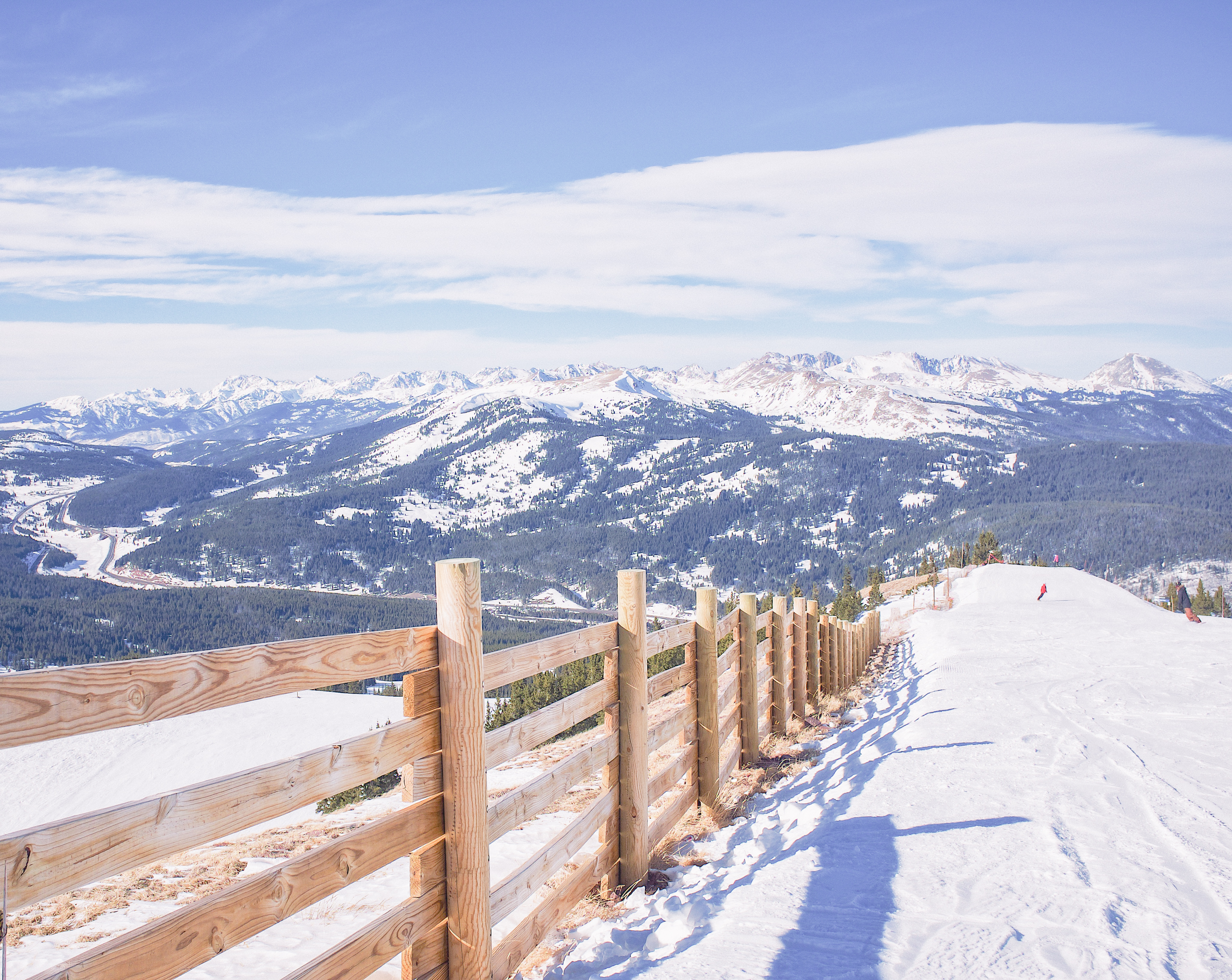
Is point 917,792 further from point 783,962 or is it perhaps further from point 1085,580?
point 1085,580

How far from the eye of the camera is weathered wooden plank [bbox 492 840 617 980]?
12.7 ft

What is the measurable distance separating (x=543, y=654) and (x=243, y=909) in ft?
7.17

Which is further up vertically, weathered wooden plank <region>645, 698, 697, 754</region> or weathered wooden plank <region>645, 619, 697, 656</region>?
weathered wooden plank <region>645, 619, 697, 656</region>

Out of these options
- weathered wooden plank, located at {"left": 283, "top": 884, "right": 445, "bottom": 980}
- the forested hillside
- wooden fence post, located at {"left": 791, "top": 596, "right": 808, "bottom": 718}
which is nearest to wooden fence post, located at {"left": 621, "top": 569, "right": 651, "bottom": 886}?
weathered wooden plank, located at {"left": 283, "top": 884, "right": 445, "bottom": 980}

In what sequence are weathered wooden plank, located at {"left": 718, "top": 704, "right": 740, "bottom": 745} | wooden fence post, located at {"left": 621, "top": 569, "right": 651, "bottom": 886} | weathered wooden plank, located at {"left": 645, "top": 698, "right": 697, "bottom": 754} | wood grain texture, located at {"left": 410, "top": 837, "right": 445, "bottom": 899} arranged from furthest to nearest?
weathered wooden plank, located at {"left": 718, "top": 704, "right": 740, "bottom": 745}
weathered wooden plank, located at {"left": 645, "top": 698, "right": 697, "bottom": 754}
wooden fence post, located at {"left": 621, "top": 569, "right": 651, "bottom": 886}
wood grain texture, located at {"left": 410, "top": 837, "right": 445, "bottom": 899}

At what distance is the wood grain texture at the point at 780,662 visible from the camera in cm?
1005

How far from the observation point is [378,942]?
3.05 meters

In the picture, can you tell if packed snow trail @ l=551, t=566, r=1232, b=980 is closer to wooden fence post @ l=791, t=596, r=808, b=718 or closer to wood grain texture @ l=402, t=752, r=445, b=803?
wooden fence post @ l=791, t=596, r=808, b=718

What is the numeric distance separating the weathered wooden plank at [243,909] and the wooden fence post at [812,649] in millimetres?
10148

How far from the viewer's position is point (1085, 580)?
5431cm

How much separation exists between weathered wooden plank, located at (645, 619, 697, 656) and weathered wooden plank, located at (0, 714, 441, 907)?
108 inches

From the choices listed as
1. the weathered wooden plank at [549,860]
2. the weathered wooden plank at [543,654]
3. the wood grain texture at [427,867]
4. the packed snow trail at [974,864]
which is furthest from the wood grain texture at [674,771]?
the wood grain texture at [427,867]

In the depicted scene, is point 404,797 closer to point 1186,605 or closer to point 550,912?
point 550,912

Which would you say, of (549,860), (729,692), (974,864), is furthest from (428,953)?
(729,692)
